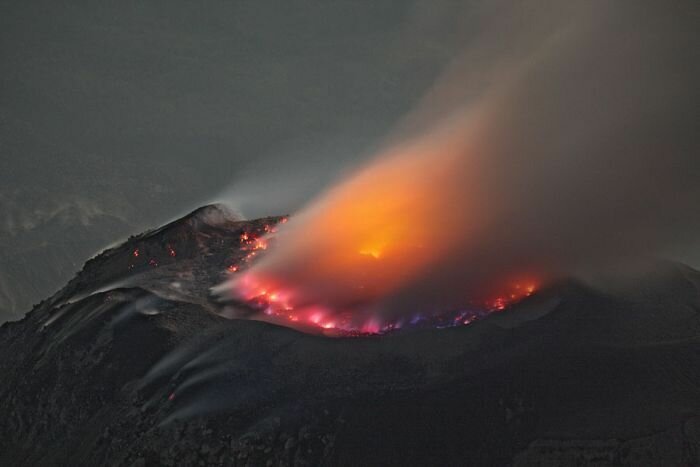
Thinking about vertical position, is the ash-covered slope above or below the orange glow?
below

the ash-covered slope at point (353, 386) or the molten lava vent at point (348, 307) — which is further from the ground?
the molten lava vent at point (348, 307)

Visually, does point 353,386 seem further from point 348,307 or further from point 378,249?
point 378,249

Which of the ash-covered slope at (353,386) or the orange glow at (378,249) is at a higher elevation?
the orange glow at (378,249)

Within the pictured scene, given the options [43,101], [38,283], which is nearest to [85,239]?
[38,283]

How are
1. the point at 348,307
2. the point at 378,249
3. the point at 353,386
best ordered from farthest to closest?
the point at 378,249 < the point at 348,307 < the point at 353,386

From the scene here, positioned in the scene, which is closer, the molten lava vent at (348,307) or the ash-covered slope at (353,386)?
the ash-covered slope at (353,386)

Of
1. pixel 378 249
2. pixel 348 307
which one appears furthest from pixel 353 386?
pixel 378 249

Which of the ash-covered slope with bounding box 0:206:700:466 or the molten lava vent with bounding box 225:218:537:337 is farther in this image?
the molten lava vent with bounding box 225:218:537:337

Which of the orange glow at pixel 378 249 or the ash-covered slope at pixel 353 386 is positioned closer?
the ash-covered slope at pixel 353 386

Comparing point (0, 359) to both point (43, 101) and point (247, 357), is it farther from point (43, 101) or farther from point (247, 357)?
point (43, 101)
